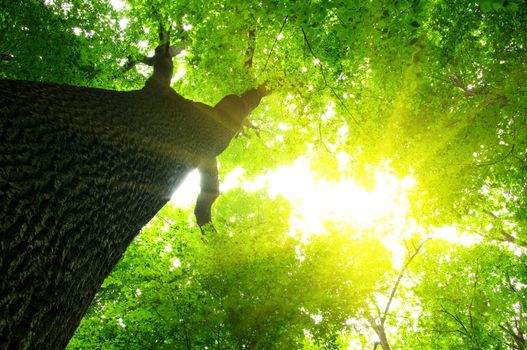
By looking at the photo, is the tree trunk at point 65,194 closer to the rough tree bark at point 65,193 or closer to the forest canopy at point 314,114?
the rough tree bark at point 65,193

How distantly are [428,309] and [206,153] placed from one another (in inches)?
590

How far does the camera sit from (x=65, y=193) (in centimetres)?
246

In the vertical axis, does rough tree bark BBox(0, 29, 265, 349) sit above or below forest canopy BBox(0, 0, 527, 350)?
below

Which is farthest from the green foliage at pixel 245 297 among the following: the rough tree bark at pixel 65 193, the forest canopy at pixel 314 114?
the rough tree bark at pixel 65 193

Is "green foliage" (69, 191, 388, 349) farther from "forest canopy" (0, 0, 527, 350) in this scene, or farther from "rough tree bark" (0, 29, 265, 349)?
"rough tree bark" (0, 29, 265, 349)

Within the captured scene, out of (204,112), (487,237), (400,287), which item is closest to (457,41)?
(204,112)

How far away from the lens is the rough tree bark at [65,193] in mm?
1841

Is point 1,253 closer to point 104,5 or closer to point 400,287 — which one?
point 104,5

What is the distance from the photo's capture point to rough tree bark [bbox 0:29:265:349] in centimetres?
184

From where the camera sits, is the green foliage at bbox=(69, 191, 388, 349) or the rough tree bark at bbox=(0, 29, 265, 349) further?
the green foliage at bbox=(69, 191, 388, 349)

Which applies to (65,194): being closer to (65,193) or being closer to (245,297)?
(65,193)

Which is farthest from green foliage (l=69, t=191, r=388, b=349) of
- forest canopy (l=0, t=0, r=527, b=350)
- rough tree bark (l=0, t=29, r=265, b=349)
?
rough tree bark (l=0, t=29, r=265, b=349)

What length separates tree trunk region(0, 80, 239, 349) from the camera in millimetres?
1838

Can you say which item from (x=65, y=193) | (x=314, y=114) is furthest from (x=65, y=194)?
(x=314, y=114)
